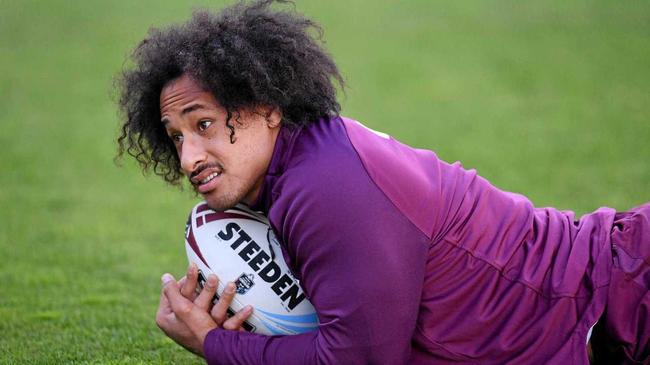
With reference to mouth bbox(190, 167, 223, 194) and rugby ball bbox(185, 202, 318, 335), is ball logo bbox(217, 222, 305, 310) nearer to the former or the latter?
rugby ball bbox(185, 202, 318, 335)

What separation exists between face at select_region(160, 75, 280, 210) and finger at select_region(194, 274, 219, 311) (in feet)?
1.17

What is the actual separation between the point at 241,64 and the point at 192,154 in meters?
0.43

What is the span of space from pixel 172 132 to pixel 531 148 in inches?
283

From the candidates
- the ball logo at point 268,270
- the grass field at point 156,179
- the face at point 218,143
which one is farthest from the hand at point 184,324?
the grass field at point 156,179

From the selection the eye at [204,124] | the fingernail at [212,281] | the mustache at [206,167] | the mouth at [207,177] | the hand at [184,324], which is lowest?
the hand at [184,324]

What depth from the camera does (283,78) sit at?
13.0ft

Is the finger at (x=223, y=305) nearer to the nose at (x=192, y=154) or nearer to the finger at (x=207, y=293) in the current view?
the finger at (x=207, y=293)

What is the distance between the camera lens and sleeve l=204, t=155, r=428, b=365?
11.5 feet

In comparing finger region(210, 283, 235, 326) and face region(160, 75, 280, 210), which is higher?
face region(160, 75, 280, 210)

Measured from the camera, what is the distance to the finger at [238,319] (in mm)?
4004

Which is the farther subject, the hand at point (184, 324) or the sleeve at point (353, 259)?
the hand at point (184, 324)

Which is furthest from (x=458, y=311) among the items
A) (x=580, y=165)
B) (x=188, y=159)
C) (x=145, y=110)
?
(x=580, y=165)

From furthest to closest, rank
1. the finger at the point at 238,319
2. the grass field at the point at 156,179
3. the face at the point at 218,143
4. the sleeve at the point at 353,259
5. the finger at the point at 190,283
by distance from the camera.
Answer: the grass field at the point at 156,179 → the finger at the point at 190,283 → the finger at the point at 238,319 → the face at the point at 218,143 → the sleeve at the point at 353,259

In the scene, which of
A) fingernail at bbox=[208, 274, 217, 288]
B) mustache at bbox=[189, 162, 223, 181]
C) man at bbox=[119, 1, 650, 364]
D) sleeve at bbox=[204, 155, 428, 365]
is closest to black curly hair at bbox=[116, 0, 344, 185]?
man at bbox=[119, 1, 650, 364]
